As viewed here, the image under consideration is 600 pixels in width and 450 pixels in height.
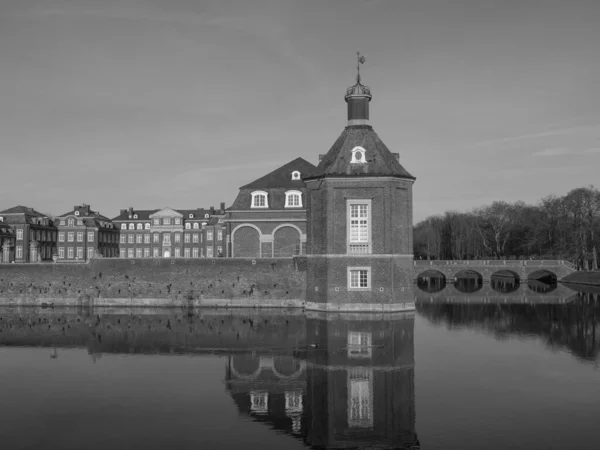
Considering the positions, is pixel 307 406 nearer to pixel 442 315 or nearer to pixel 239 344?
pixel 239 344

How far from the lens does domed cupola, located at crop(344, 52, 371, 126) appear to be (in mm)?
33562

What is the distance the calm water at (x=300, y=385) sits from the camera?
1192 cm

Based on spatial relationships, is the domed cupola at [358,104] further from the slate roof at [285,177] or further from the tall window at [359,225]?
the slate roof at [285,177]

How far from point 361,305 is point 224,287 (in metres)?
9.86

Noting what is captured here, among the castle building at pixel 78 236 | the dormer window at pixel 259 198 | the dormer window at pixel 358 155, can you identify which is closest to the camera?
the dormer window at pixel 358 155

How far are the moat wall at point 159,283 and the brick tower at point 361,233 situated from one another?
3.42 m

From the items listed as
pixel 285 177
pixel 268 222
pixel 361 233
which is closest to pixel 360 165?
pixel 361 233

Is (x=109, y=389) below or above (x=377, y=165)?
below

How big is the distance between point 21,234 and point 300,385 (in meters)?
67.4

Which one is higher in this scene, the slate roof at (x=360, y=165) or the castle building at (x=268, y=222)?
the slate roof at (x=360, y=165)

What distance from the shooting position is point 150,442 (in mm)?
11461

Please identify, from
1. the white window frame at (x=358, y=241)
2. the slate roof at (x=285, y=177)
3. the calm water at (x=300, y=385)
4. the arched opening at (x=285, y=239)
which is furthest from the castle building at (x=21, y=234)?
the white window frame at (x=358, y=241)

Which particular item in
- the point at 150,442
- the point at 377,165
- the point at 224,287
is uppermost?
the point at 377,165

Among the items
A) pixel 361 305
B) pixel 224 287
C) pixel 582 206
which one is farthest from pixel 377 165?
pixel 582 206
